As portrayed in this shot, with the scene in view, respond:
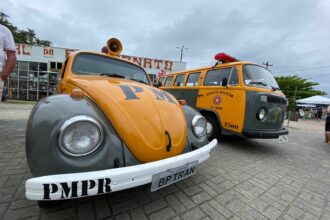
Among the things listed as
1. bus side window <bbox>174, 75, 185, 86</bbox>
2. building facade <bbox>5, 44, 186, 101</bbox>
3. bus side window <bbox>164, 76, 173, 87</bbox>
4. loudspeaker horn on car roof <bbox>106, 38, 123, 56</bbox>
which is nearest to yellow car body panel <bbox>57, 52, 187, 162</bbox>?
loudspeaker horn on car roof <bbox>106, 38, 123, 56</bbox>

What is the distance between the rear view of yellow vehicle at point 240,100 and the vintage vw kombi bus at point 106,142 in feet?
6.34

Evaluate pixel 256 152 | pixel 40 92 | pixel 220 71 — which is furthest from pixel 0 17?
pixel 256 152

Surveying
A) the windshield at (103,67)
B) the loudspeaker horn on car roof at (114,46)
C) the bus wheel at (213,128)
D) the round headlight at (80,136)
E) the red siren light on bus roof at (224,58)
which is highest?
the red siren light on bus roof at (224,58)

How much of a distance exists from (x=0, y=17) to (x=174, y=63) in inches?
1115

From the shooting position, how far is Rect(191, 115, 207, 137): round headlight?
2.03 metres

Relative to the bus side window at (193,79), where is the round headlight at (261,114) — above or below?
below

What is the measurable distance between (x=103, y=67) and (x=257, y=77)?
3376mm

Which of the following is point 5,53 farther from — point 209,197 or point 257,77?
point 257,77

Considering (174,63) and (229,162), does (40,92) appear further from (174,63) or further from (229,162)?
(229,162)

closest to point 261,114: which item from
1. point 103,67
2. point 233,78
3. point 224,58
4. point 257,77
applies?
point 257,77

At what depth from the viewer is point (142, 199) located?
1.83 m

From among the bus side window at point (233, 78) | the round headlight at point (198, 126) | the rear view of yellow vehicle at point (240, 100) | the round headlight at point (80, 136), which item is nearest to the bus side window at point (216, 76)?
the rear view of yellow vehicle at point (240, 100)

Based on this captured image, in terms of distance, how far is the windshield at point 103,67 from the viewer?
2.70m

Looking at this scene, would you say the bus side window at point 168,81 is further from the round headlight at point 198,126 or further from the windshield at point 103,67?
the round headlight at point 198,126
